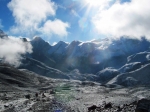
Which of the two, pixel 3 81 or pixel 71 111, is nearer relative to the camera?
pixel 71 111

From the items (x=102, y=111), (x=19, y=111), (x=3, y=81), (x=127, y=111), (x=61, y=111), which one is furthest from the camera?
(x=3, y=81)

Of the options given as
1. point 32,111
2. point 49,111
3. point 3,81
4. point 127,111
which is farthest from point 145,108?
point 3,81

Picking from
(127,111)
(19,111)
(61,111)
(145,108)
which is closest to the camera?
(145,108)

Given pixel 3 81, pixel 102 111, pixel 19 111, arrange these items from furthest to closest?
pixel 3 81 < pixel 19 111 < pixel 102 111

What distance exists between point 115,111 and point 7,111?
28892 mm

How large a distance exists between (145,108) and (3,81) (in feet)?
603

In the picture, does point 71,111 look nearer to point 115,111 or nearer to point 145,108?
point 115,111

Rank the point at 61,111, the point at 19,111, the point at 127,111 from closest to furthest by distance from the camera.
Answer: the point at 127,111
the point at 61,111
the point at 19,111

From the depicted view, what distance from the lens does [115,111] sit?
39656 mm

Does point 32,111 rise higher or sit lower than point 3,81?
lower

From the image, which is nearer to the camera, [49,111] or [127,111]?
[127,111]

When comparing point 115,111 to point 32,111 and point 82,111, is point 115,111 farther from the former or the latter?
point 32,111

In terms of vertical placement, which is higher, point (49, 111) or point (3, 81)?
point (3, 81)

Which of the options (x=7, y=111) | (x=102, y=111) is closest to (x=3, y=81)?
(x=7, y=111)
